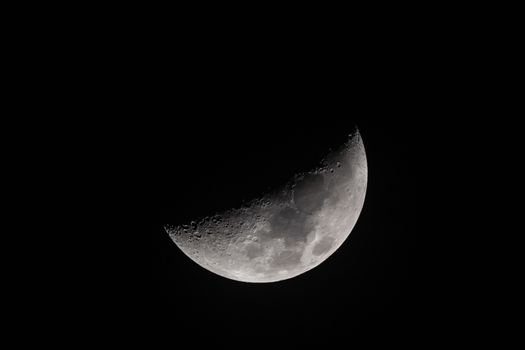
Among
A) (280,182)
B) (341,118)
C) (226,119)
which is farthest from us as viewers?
(341,118)

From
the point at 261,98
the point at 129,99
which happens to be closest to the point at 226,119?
the point at 261,98

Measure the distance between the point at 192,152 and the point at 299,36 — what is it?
3.65 feet

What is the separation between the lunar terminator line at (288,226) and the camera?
8.39ft

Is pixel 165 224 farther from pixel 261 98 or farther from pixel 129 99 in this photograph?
pixel 261 98

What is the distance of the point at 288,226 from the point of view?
2594 mm

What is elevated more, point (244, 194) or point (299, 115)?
point (299, 115)

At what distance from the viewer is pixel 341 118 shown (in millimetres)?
2709

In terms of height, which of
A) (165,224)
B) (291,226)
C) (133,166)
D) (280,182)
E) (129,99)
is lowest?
(291,226)

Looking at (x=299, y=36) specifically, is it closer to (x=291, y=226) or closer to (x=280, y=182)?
(x=280, y=182)

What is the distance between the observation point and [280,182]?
8.15 ft

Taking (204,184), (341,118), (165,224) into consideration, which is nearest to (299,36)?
(341,118)

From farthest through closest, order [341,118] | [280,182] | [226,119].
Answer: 1. [341,118]
2. [280,182]
3. [226,119]

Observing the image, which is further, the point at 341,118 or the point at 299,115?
the point at 341,118

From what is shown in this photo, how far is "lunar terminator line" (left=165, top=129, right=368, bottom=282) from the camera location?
8.39ft
